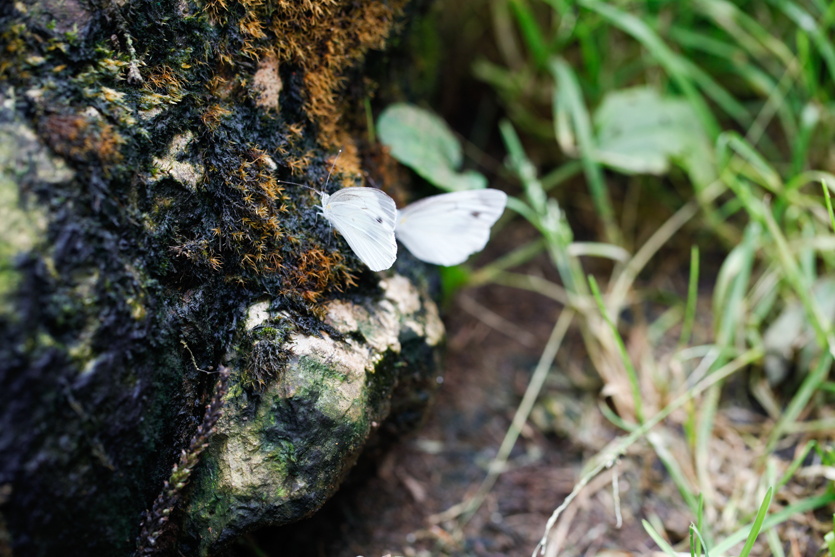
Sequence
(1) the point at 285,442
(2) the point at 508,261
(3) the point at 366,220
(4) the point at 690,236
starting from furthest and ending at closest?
(4) the point at 690,236 → (2) the point at 508,261 → (3) the point at 366,220 → (1) the point at 285,442

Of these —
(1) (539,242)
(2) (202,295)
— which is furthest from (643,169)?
(2) (202,295)

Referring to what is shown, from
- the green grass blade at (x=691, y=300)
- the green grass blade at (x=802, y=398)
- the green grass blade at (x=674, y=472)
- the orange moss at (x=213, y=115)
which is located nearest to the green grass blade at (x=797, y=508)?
the green grass blade at (x=674, y=472)

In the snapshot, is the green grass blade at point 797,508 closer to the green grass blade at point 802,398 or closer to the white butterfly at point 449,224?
the green grass blade at point 802,398

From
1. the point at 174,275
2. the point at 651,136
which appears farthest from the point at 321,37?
the point at 651,136

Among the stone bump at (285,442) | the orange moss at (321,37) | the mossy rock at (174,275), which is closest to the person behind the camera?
the mossy rock at (174,275)

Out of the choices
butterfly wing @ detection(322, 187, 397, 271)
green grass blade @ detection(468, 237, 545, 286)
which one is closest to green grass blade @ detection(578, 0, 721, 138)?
green grass blade @ detection(468, 237, 545, 286)

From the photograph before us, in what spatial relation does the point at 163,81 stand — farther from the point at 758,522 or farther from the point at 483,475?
the point at 758,522
